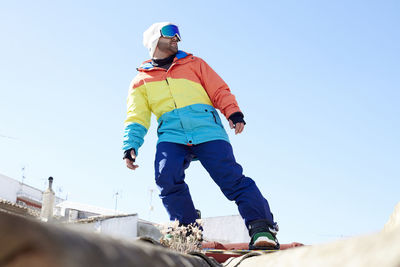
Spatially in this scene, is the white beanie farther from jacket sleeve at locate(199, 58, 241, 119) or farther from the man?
jacket sleeve at locate(199, 58, 241, 119)

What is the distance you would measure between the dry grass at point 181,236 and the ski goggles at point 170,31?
6.58 feet

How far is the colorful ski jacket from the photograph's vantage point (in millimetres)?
4621

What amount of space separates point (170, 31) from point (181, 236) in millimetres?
2175

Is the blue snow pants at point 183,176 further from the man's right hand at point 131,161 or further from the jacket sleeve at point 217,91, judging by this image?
the jacket sleeve at point 217,91

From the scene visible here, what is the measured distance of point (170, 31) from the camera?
524cm

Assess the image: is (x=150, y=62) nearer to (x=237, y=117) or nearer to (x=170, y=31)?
(x=170, y=31)

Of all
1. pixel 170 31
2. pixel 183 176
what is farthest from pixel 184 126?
pixel 170 31

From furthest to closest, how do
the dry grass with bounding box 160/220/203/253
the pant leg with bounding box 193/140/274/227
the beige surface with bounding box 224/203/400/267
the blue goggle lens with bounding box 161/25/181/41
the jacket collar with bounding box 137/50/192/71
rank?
the blue goggle lens with bounding box 161/25/181/41 < the jacket collar with bounding box 137/50/192/71 < the pant leg with bounding box 193/140/274/227 < the dry grass with bounding box 160/220/203/253 < the beige surface with bounding box 224/203/400/267

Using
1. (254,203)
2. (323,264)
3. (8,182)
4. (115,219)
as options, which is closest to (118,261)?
(323,264)

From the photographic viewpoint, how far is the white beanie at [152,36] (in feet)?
17.3

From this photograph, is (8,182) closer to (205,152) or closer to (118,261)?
(205,152)

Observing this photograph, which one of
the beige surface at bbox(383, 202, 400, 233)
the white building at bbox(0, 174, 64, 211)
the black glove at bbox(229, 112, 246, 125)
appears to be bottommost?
the beige surface at bbox(383, 202, 400, 233)

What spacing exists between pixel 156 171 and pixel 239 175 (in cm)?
75

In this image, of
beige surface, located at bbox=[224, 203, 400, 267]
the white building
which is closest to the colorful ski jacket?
beige surface, located at bbox=[224, 203, 400, 267]
